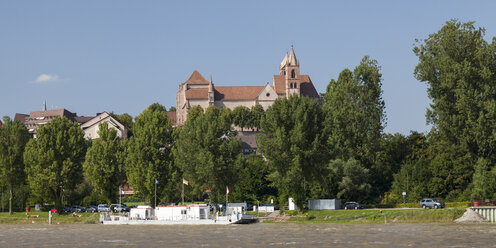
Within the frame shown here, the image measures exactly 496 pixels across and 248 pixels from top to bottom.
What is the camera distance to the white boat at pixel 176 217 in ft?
253

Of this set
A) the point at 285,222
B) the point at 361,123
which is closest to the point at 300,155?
the point at 285,222

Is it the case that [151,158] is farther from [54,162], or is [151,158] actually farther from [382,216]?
[382,216]

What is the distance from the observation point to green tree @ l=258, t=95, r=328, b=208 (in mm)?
78562

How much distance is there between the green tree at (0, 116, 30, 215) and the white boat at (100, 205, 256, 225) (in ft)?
77.7

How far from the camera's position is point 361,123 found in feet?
332

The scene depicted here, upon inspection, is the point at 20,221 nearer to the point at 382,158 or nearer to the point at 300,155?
the point at 300,155

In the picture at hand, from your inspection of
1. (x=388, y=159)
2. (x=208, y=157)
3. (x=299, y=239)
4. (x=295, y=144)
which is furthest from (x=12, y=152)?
(x=299, y=239)

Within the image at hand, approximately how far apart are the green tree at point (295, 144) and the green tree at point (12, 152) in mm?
43869

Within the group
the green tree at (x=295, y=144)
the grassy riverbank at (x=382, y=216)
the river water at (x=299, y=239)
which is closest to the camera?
the river water at (x=299, y=239)

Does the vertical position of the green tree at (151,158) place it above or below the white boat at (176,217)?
above

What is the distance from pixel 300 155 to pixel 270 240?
29446 millimetres

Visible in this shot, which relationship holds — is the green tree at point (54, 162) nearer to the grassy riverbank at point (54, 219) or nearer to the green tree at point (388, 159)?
the grassy riverbank at point (54, 219)

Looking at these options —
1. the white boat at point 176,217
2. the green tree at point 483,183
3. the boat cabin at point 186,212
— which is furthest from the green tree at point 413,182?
the boat cabin at point 186,212

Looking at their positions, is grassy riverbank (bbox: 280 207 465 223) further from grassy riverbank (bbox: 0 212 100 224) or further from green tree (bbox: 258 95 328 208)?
grassy riverbank (bbox: 0 212 100 224)
